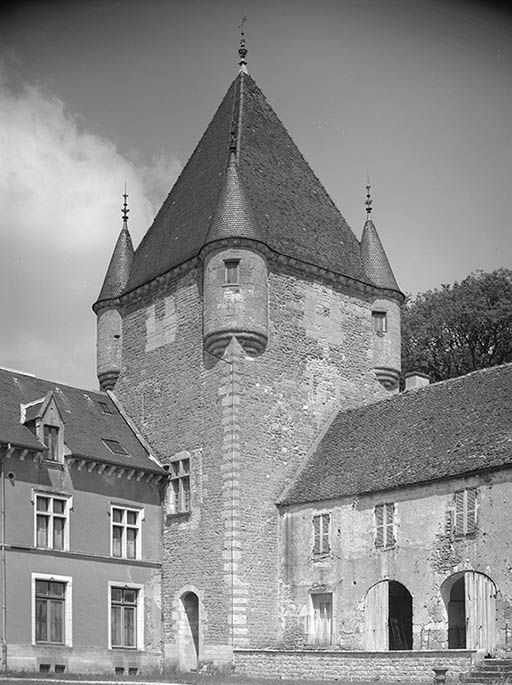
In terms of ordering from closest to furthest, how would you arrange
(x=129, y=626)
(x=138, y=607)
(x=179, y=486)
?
(x=129, y=626) < (x=138, y=607) < (x=179, y=486)

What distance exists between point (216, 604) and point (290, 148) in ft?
53.2

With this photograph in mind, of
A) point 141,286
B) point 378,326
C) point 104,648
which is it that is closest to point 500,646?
point 104,648

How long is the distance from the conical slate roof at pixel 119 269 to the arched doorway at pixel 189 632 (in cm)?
1062

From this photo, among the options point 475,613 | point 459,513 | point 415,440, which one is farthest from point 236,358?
point 475,613

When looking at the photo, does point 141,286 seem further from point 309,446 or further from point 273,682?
point 273,682

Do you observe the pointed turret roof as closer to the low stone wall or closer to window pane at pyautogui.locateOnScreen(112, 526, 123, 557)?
window pane at pyautogui.locateOnScreen(112, 526, 123, 557)

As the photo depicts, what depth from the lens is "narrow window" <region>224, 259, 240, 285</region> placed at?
3234cm

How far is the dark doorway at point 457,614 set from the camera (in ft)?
91.4

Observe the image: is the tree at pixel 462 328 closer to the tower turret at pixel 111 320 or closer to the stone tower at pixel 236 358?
the stone tower at pixel 236 358

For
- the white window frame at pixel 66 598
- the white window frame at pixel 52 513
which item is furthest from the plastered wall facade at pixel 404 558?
the white window frame at pixel 52 513

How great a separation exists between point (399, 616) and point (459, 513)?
A: 567 centimetres

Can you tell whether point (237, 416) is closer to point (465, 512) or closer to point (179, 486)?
point (179, 486)

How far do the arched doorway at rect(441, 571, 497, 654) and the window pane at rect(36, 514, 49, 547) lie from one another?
10.4 m

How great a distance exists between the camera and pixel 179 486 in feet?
108
